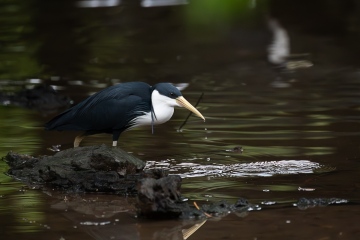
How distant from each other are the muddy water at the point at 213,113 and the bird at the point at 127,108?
519mm

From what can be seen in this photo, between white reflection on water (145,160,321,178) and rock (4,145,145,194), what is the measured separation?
657 millimetres

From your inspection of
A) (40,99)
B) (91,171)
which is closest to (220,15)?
(40,99)

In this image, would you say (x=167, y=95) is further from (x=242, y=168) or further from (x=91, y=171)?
(x=91, y=171)

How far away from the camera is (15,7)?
19.8 metres

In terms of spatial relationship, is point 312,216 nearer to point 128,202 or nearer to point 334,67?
point 128,202

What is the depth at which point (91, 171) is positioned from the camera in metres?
7.95

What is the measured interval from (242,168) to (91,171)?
155cm

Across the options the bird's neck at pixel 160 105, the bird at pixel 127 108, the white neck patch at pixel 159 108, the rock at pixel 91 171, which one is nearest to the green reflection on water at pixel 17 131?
the bird at pixel 127 108

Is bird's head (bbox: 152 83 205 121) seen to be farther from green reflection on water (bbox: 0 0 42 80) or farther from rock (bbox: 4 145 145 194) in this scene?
green reflection on water (bbox: 0 0 42 80)

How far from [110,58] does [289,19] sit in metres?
4.14

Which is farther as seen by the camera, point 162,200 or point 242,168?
point 242,168

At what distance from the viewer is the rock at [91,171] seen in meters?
7.88

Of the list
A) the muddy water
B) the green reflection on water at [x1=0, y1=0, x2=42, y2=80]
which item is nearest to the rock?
the muddy water

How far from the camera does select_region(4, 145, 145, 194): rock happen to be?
7.88 m
